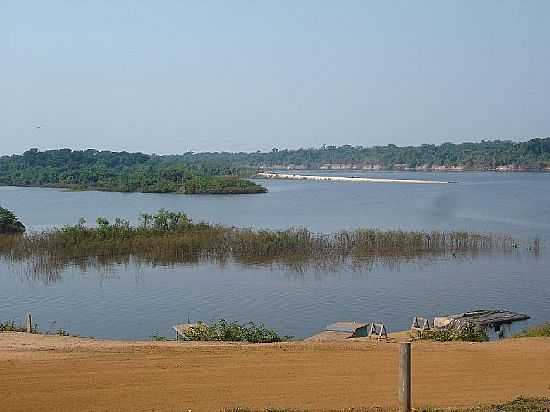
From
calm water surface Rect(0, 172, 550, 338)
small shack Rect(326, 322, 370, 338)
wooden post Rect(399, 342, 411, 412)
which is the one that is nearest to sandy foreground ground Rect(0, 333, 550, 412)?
wooden post Rect(399, 342, 411, 412)

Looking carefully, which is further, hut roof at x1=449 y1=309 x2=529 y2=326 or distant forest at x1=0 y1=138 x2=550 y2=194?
distant forest at x1=0 y1=138 x2=550 y2=194

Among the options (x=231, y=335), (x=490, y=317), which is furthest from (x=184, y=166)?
(x=231, y=335)

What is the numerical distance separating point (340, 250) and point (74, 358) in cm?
1951

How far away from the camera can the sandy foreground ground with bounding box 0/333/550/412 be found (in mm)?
8617

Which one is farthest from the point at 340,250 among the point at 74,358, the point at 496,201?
the point at 496,201

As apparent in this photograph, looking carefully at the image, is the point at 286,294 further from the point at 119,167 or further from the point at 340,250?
the point at 119,167

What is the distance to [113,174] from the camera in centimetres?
10438

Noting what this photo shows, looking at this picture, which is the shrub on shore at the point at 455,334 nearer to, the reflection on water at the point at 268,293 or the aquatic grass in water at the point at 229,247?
the reflection on water at the point at 268,293

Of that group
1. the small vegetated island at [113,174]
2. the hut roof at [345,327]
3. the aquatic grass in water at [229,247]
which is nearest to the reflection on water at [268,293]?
the aquatic grass in water at [229,247]

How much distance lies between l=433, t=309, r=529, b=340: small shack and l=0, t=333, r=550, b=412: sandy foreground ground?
16.3ft

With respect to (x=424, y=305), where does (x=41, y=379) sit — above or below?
above

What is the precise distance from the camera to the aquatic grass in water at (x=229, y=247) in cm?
2892

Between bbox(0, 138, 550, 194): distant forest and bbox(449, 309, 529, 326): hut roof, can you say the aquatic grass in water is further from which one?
bbox(0, 138, 550, 194): distant forest

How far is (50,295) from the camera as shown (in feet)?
76.3
